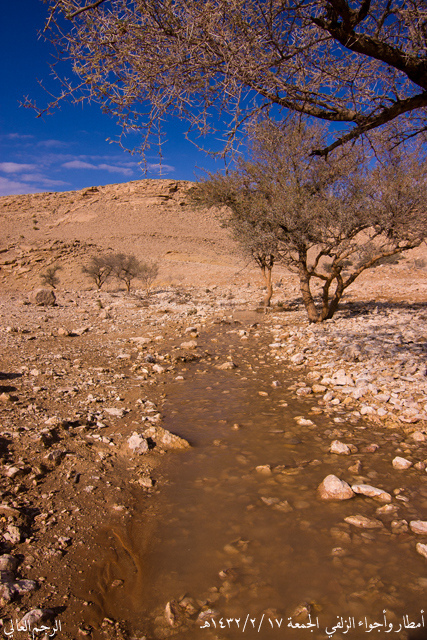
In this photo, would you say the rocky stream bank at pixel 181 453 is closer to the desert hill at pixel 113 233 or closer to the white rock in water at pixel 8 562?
the white rock in water at pixel 8 562

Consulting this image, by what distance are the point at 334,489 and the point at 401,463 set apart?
0.83 metres

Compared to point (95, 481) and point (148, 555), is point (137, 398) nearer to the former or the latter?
point (95, 481)

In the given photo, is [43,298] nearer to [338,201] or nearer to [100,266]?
[100,266]

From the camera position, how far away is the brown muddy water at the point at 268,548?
6.49 ft

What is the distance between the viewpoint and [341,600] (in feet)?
6.79

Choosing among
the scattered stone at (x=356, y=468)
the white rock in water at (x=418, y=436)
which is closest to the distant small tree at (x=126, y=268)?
the white rock in water at (x=418, y=436)

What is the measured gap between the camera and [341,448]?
12.0ft

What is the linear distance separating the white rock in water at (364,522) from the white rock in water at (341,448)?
0.97 m

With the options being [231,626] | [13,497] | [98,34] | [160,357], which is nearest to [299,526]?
[231,626]

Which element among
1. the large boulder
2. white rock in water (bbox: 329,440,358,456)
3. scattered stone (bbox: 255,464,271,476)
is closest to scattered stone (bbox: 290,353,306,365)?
white rock in water (bbox: 329,440,358,456)

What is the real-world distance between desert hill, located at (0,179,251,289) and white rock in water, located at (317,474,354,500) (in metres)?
11.5

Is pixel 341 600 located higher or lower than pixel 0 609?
lower

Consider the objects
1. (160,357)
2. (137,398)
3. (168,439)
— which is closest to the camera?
(168,439)

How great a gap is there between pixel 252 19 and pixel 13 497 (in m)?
4.26
